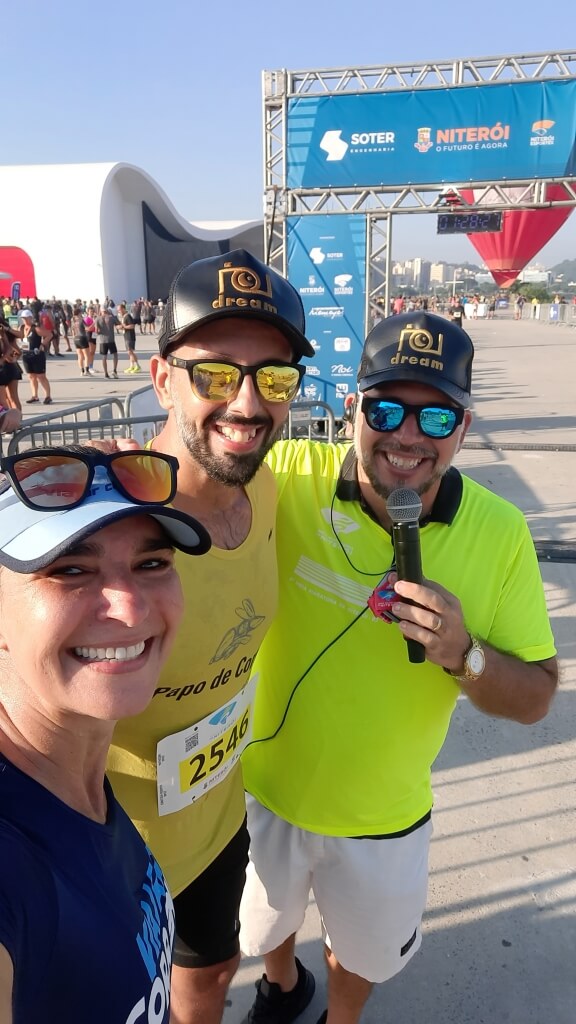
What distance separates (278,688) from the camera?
6.21 ft

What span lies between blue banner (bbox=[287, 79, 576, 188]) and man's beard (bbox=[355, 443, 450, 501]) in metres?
9.00

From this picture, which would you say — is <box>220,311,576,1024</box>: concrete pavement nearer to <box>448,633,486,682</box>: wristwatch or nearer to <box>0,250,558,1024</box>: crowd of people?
<box>0,250,558,1024</box>: crowd of people

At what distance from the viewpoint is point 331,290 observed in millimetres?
9891

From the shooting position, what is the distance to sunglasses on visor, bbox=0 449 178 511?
947mm

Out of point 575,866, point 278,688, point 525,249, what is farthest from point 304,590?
point 525,249

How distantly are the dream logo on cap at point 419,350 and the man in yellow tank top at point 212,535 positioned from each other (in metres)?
0.27

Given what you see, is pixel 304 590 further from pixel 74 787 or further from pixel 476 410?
pixel 476 410

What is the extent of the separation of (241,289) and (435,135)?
931 centimetres

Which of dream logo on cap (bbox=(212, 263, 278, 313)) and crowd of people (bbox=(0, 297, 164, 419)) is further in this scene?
crowd of people (bbox=(0, 297, 164, 419))

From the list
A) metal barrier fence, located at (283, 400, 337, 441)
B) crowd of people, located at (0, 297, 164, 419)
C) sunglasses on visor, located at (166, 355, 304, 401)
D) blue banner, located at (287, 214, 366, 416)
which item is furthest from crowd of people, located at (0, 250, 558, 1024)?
blue banner, located at (287, 214, 366, 416)

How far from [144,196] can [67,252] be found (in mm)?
9634

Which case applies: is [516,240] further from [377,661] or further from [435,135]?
[377,661]

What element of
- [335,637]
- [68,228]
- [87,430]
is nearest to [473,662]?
[335,637]

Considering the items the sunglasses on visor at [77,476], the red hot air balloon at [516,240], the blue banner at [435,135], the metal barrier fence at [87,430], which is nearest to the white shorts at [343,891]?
the sunglasses on visor at [77,476]
